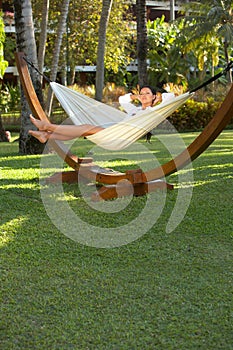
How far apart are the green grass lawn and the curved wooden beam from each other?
195 mm

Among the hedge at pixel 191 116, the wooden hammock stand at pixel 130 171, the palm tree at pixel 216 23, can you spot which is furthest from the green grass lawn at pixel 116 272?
the palm tree at pixel 216 23

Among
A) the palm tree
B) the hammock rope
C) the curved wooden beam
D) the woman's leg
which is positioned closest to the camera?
the curved wooden beam

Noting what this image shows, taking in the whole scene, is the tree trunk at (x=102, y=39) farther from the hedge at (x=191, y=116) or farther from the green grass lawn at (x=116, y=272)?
the green grass lawn at (x=116, y=272)

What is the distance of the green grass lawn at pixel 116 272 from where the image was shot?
8.61ft

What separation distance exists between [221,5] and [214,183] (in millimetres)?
16958

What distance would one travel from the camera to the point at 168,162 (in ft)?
14.9

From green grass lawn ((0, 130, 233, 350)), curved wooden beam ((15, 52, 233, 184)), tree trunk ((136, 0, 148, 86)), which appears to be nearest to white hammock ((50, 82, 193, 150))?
curved wooden beam ((15, 52, 233, 184))

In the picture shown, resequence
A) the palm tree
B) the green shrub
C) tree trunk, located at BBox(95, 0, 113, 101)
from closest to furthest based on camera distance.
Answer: tree trunk, located at BBox(95, 0, 113, 101), the green shrub, the palm tree

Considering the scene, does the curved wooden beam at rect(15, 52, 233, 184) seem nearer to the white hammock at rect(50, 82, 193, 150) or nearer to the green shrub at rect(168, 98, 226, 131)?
the white hammock at rect(50, 82, 193, 150)

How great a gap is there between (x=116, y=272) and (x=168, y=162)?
1.39 meters

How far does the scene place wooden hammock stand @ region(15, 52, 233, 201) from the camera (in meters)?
4.08

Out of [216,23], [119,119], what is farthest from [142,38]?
[216,23]

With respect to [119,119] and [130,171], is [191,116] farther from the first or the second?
[130,171]

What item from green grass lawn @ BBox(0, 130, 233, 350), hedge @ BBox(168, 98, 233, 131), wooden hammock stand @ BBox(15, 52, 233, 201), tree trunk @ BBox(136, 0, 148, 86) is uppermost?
tree trunk @ BBox(136, 0, 148, 86)
